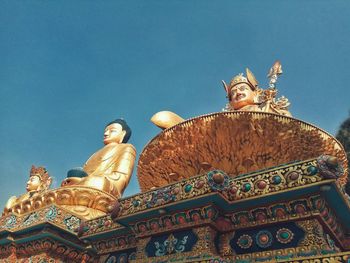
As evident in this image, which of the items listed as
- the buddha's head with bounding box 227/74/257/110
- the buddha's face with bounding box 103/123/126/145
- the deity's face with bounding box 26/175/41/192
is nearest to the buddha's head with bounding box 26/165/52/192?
the deity's face with bounding box 26/175/41/192

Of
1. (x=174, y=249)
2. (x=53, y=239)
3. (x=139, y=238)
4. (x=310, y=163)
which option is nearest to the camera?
(x=310, y=163)

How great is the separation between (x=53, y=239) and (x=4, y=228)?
1.07m

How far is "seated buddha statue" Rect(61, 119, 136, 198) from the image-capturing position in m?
9.07

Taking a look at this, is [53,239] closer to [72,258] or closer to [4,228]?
[72,258]

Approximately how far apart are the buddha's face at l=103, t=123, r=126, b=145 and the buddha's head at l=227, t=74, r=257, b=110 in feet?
19.1

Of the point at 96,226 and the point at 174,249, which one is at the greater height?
the point at 96,226

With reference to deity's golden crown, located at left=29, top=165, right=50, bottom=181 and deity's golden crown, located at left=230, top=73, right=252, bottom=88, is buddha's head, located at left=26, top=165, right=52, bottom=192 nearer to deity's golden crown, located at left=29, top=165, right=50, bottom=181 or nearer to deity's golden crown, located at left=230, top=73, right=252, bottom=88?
deity's golden crown, located at left=29, top=165, right=50, bottom=181

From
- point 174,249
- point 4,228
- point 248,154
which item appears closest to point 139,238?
point 174,249

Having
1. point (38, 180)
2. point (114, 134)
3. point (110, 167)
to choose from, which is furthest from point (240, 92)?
point (38, 180)

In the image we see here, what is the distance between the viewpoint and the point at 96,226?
586 cm

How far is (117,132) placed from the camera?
12648 millimetres

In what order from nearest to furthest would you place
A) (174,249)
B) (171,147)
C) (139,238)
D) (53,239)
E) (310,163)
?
(310,163), (174,249), (139,238), (171,147), (53,239)

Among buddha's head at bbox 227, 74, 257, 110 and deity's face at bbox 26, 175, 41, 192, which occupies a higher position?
deity's face at bbox 26, 175, 41, 192

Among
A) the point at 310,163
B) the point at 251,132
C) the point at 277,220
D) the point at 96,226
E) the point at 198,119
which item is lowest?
the point at 277,220
